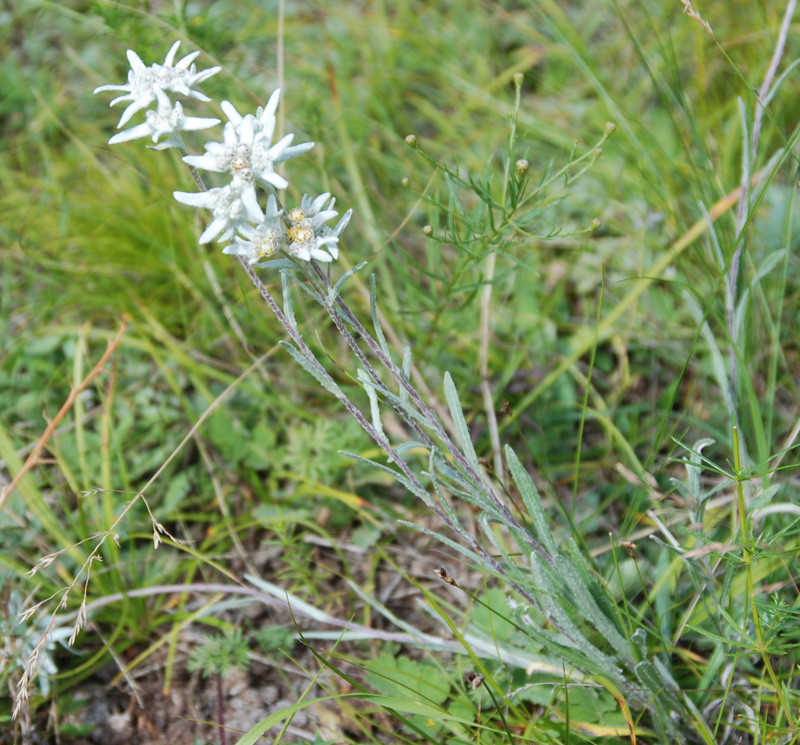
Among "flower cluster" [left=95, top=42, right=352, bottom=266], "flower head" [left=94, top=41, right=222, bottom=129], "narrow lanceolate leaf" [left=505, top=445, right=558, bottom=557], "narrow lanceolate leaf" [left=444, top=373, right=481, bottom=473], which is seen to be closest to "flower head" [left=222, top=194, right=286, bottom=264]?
"flower cluster" [left=95, top=42, right=352, bottom=266]

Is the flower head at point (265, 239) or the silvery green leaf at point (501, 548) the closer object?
the flower head at point (265, 239)

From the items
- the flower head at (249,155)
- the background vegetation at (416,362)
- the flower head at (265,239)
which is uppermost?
the flower head at (249,155)

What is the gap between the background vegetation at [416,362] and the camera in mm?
1755

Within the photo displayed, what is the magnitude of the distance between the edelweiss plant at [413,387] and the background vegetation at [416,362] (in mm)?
115

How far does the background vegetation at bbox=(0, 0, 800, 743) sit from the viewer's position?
175 centimetres

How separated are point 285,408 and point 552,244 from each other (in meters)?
1.30

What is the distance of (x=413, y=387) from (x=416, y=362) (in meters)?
0.89

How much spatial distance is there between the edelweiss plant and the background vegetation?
0.11m

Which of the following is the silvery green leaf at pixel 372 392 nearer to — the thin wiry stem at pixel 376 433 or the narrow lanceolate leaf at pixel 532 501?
the thin wiry stem at pixel 376 433

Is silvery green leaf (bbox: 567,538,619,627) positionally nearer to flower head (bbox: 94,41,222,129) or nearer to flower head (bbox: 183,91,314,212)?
flower head (bbox: 183,91,314,212)

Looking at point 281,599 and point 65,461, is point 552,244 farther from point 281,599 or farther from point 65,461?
point 65,461

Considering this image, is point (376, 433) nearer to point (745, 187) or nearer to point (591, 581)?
point (591, 581)

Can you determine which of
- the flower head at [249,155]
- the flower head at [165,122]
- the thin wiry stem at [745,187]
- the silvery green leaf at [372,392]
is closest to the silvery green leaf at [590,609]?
the silvery green leaf at [372,392]

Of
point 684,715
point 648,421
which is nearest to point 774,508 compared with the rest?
point 684,715
